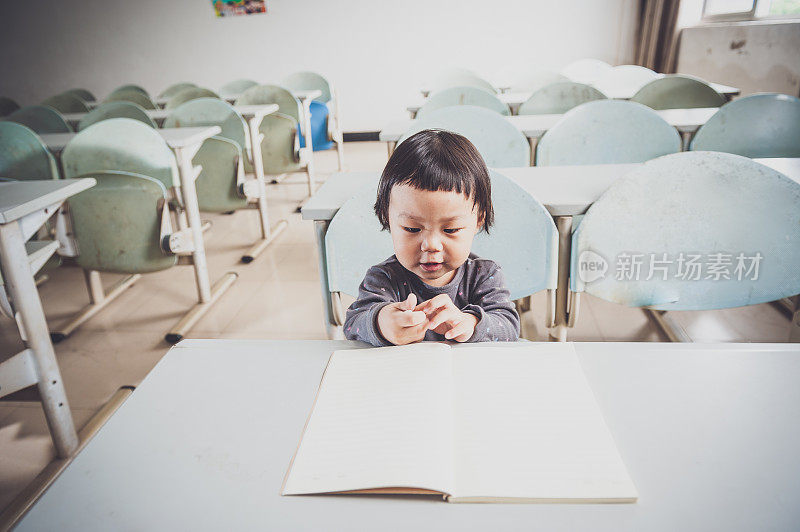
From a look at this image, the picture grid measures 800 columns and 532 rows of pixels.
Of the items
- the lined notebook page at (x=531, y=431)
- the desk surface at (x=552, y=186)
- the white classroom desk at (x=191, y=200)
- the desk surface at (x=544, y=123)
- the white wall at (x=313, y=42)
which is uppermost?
the white wall at (x=313, y=42)

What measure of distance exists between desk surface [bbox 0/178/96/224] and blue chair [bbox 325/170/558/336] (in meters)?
0.85

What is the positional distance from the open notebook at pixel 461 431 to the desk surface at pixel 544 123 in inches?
58.5

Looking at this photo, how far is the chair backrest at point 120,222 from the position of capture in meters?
1.91

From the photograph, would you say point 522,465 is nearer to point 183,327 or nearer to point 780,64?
point 183,327

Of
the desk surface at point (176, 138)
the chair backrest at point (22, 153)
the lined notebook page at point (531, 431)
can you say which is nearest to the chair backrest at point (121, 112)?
the desk surface at point (176, 138)

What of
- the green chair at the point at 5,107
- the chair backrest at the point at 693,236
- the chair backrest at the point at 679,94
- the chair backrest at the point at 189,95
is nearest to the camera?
the chair backrest at the point at 693,236

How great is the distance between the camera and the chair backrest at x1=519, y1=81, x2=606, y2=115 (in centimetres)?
266

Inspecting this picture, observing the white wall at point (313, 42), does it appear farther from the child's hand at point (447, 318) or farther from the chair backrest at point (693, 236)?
the child's hand at point (447, 318)

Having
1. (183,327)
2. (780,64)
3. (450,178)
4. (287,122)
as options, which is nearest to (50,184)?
(183,327)

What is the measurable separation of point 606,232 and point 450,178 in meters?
0.49

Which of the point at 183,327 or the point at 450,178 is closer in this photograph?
the point at 450,178

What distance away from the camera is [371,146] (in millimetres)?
6418

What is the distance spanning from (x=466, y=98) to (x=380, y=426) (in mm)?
2341

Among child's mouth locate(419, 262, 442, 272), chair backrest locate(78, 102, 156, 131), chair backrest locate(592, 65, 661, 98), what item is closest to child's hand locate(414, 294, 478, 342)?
child's mouth locate(419, 262, 442, 272)
